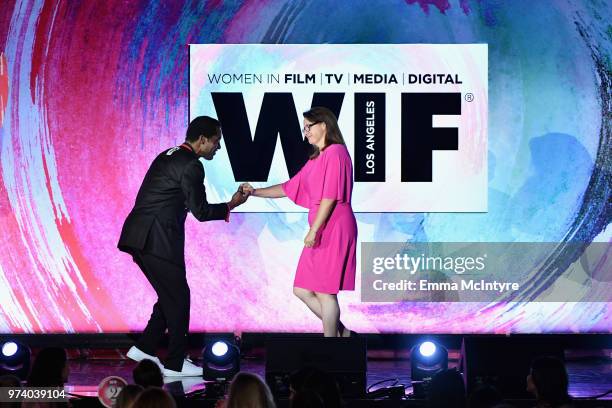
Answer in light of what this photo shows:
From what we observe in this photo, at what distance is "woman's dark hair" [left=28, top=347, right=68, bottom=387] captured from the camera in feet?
15.3

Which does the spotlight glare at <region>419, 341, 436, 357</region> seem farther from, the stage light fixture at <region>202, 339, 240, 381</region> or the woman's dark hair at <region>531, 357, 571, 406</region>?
the woman's dark hair at <region>531, 357, 571, 406</region>

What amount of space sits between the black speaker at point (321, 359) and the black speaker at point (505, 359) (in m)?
0.55

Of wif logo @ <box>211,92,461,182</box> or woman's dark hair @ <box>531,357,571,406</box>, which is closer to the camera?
woman's dark hair @ <box>531,357,571,406</box>

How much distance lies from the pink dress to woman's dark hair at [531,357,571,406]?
2.06m

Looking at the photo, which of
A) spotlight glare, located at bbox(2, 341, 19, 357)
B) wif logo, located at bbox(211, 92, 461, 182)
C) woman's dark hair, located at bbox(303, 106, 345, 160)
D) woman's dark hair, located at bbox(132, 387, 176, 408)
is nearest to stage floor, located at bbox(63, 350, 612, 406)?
spotlight glare, located at bbox(2, 341, 19, 357)

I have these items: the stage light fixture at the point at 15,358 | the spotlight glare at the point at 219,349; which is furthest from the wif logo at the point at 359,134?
the stage light fixture at the point at 15,358

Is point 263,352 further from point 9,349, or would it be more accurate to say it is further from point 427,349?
point 9,349

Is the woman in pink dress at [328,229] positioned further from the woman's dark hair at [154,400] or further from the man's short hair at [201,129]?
the woman's dark hair at [154,400]

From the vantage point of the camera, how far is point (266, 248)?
26.1 ft

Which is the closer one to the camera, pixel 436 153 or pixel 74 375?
pixel 74 375

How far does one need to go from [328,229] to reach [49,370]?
213 centimetres

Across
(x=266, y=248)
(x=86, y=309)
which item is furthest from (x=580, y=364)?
(x=86, y=309)

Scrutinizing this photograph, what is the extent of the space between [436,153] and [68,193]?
2.77 metres

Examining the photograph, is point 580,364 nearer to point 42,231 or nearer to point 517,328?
point 517,328
